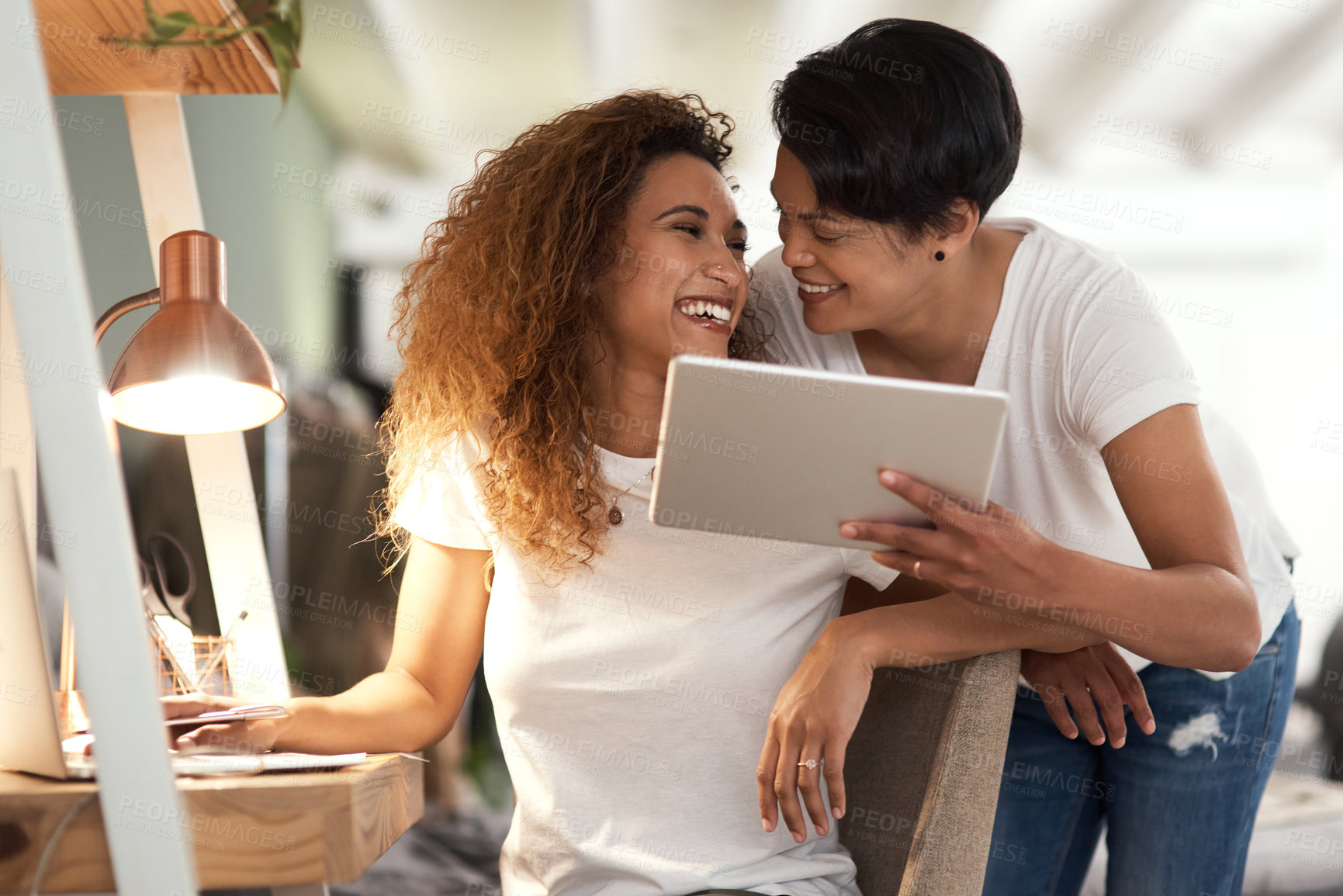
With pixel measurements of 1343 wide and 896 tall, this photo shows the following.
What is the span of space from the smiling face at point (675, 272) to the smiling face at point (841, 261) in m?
0.08

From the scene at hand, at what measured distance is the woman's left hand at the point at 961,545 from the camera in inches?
34.7

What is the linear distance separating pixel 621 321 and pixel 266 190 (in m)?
2.27

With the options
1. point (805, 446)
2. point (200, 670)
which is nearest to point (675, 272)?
point (805, 446)

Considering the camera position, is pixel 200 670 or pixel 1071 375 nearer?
pixel 1071 375

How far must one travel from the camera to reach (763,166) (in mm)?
4012

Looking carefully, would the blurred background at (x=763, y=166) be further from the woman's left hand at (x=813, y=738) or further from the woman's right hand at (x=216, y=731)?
the woman's left hand at (x=813, y=738)

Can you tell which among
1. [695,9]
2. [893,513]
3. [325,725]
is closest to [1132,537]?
[893,513]

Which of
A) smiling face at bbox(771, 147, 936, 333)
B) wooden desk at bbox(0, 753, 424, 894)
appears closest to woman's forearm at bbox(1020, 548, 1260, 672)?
smiling face at bbox(771, 147, 936, 333)

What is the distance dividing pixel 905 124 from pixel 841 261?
17 cm

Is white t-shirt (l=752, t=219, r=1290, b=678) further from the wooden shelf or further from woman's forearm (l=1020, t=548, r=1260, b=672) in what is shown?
the wooden shelf

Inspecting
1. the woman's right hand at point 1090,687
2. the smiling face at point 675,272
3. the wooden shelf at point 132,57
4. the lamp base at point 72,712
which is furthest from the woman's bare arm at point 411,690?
the woman's right hand at point 1090,687

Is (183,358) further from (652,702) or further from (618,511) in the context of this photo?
(652,702)

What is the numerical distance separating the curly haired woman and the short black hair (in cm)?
15

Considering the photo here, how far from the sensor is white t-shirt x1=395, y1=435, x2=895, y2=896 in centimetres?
106
